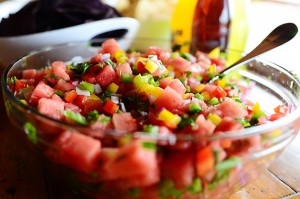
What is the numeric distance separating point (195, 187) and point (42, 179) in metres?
0.45

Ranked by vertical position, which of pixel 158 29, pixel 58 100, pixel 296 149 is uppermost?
pixel 58 100

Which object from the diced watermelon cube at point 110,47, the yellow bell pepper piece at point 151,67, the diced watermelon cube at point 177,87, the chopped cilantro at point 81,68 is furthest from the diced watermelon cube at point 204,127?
the diced watermelon cube at point 110,47

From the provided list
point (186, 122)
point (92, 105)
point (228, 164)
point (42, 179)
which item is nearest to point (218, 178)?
point (228, 164)

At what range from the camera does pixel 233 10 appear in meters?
1.61

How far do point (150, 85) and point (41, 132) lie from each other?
1.07ft

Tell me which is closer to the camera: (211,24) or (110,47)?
(110,47)

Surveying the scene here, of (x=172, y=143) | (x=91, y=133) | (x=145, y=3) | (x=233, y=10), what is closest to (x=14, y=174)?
(x=91, y=133)

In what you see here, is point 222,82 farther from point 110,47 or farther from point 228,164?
point 228,164

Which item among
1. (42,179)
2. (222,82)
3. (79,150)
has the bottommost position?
(42,179)

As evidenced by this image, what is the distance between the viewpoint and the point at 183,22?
1719mm

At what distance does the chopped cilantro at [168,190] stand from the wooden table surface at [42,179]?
0.27 metres

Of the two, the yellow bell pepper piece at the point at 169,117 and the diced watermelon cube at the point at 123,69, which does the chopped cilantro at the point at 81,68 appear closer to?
the diced watermelon cube at the point at 123,69

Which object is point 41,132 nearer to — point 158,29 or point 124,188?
point 124,188

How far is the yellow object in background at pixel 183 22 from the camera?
1.69m
